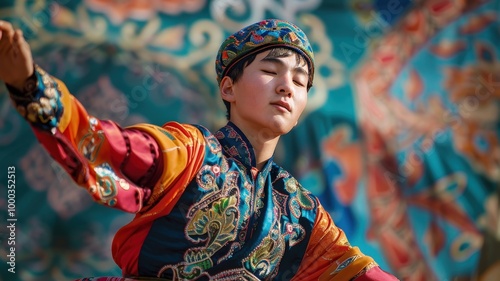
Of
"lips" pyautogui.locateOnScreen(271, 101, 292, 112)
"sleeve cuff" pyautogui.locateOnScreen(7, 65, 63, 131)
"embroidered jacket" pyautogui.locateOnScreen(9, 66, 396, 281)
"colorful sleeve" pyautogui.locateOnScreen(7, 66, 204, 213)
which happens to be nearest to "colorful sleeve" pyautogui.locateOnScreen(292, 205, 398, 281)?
"embroidered jacket" pyautogui.locateOnScreen(9, 66, 396, 281)

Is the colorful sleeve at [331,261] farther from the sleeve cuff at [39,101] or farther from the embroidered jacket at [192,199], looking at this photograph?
the sleeve cuff at [39,101]

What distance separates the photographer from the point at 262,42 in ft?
6.89

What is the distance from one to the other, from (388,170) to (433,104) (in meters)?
0.29

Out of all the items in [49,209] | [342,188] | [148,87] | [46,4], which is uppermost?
[46,4]

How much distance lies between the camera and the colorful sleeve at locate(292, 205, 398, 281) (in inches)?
83.0

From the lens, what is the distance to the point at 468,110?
330cm

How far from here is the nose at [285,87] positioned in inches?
80.5

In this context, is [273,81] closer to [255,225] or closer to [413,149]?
[255,225]

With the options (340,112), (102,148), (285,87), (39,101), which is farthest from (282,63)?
(340,112)

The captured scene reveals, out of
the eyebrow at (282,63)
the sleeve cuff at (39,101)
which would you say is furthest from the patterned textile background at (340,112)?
the sleeve cuff at (39,101)

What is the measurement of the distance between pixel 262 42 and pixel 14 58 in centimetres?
72

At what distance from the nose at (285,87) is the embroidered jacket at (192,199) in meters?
0.13

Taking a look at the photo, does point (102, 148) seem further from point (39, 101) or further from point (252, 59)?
point (252, 59)

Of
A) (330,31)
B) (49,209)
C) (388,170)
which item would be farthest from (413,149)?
(49,209)
